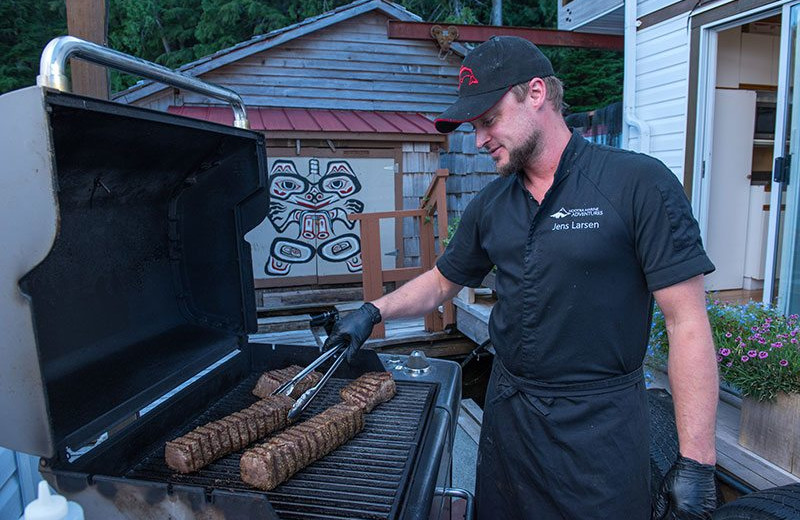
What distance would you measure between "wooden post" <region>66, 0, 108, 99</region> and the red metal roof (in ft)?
14.4

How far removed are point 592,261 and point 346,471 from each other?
1.05 meters

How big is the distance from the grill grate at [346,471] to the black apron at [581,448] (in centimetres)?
41

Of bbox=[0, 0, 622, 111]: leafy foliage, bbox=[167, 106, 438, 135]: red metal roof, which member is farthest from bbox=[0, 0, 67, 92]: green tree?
bbox=[167, 106, 438, 135]: red metal roof

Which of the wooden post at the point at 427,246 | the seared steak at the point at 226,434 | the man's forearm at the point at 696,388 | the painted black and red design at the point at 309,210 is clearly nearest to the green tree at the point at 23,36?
the painted black and red design at the point at 309,210

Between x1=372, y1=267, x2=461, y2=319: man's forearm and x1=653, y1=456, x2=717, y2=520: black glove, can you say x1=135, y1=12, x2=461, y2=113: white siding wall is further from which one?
x1=653, y1=456, x2=717, y2=520: black glove

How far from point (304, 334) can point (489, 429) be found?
5.36 m

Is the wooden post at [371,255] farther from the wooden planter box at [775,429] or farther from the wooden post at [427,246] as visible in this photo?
the wooden planter box at [775,429]

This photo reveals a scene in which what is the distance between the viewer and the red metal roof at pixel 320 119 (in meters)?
7.74

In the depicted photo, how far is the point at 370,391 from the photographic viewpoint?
2.14 meters

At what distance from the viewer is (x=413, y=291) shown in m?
2.45

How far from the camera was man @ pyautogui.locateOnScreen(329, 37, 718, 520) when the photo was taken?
1643 mm

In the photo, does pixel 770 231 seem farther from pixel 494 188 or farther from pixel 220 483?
pixel 220 483

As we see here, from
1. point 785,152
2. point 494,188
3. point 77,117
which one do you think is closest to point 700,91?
point 785,152

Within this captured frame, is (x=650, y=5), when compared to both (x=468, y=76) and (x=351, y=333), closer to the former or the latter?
(x=468, y=76)
